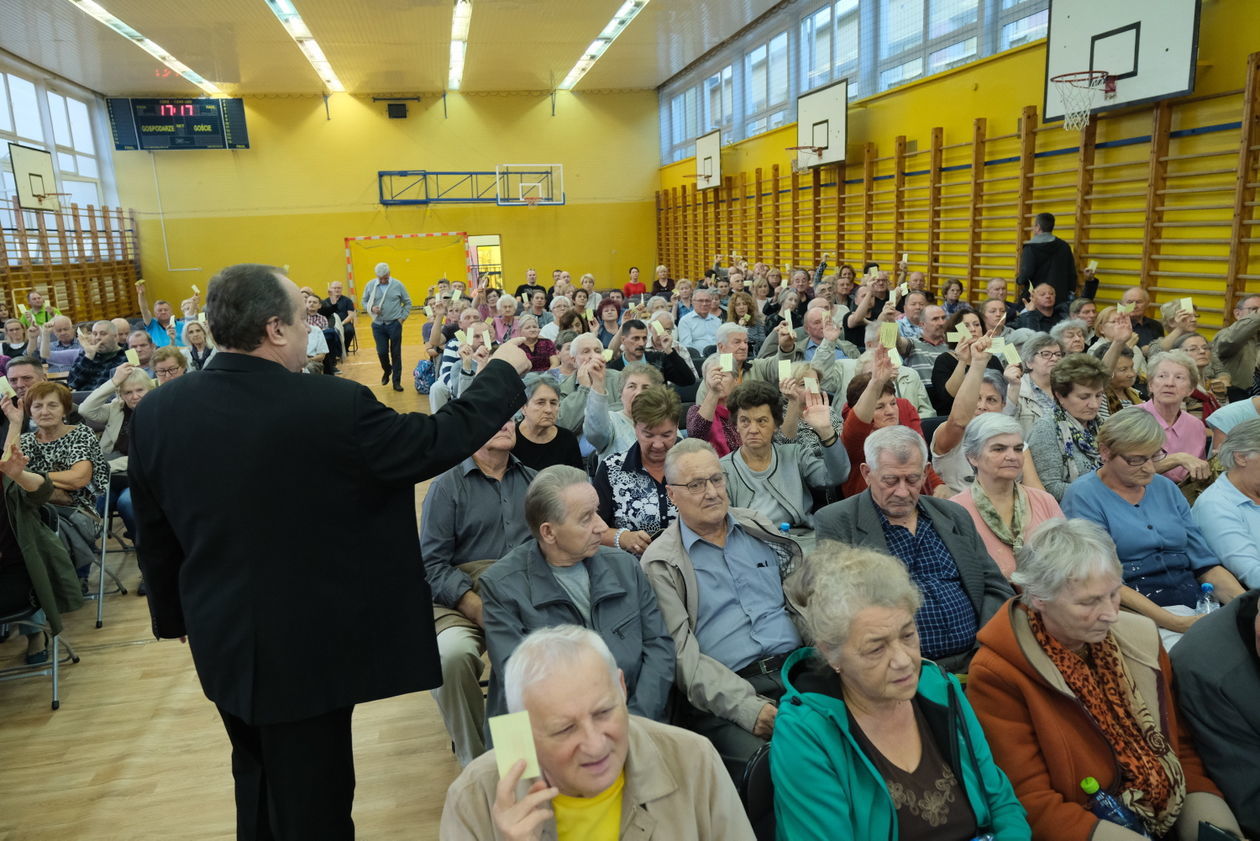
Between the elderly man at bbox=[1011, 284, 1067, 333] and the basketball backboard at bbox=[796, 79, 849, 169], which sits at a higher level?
the basketball backboard at bbox=[796, 79, 849, 169]

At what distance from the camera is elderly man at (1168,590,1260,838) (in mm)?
2020

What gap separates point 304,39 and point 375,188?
5.82m

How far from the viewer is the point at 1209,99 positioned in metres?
6.62

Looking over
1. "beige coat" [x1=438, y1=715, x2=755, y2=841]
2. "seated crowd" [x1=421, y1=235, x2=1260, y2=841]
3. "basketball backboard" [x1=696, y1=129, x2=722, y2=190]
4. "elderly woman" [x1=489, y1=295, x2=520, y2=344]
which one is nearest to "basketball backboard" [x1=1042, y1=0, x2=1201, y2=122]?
"seated crowd" [x1=421, y1=235, x2=1260, y2=841]

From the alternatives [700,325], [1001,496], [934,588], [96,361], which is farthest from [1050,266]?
[96,361]

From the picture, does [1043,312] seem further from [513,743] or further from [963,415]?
[513,743]

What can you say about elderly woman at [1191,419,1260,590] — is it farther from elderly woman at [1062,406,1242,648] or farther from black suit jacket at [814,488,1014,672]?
black suit jacket at [814,488,1014,672]

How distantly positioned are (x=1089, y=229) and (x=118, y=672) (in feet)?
27.7

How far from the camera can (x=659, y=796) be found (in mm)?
1579

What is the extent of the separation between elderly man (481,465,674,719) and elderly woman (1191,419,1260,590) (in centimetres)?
208

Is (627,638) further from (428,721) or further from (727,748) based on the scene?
(428,721)

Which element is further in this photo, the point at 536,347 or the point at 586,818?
the point at 536,347

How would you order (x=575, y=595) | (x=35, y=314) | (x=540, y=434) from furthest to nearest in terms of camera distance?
(x=35, y=314) < (x=540, y=434) < (x=575, y=595)

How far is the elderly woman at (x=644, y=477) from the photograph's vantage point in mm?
3361
